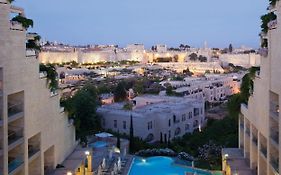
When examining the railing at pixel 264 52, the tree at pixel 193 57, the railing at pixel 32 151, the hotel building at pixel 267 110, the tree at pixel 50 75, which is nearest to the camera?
the hotel building at pixel 267 110

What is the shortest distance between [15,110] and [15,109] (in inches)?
1.3

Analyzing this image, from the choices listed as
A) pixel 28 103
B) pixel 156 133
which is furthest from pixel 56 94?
pixel 156 133

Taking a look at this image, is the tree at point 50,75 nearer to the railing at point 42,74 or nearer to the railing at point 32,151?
the railing at point 42,74

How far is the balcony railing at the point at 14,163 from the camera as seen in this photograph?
12.2 metres

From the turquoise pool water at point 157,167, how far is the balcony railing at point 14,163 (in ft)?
23.3

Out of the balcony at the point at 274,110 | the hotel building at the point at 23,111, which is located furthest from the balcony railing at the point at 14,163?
the balcony at the point at 274,110

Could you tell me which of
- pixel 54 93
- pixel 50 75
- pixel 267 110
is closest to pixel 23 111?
pixel 50 75

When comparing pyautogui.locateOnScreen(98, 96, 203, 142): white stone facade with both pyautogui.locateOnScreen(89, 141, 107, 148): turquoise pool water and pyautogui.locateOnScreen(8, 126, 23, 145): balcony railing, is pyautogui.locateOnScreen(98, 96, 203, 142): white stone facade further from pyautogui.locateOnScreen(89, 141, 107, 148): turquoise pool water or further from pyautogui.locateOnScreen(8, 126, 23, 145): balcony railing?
pyautogui.locateOnScreen(8, 126, 23, 145): balcony railing

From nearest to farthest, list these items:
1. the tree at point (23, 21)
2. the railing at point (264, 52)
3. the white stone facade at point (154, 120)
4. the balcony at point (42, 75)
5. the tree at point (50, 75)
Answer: the tree at point (23, 21), the railing at point (264, 52), the balcony at point (42, 75), the tree at point (50, 75), the white stone facade at point (154, 120)

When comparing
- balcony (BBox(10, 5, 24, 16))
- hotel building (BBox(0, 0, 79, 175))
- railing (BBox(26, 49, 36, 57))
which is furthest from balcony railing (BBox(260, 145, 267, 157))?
balcony (BBox(10, 5, 24, 16))

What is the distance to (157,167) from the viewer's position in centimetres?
2045

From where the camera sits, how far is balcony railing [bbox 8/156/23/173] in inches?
482

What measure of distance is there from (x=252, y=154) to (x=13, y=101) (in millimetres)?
8890

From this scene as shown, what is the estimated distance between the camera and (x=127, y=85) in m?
51.1
